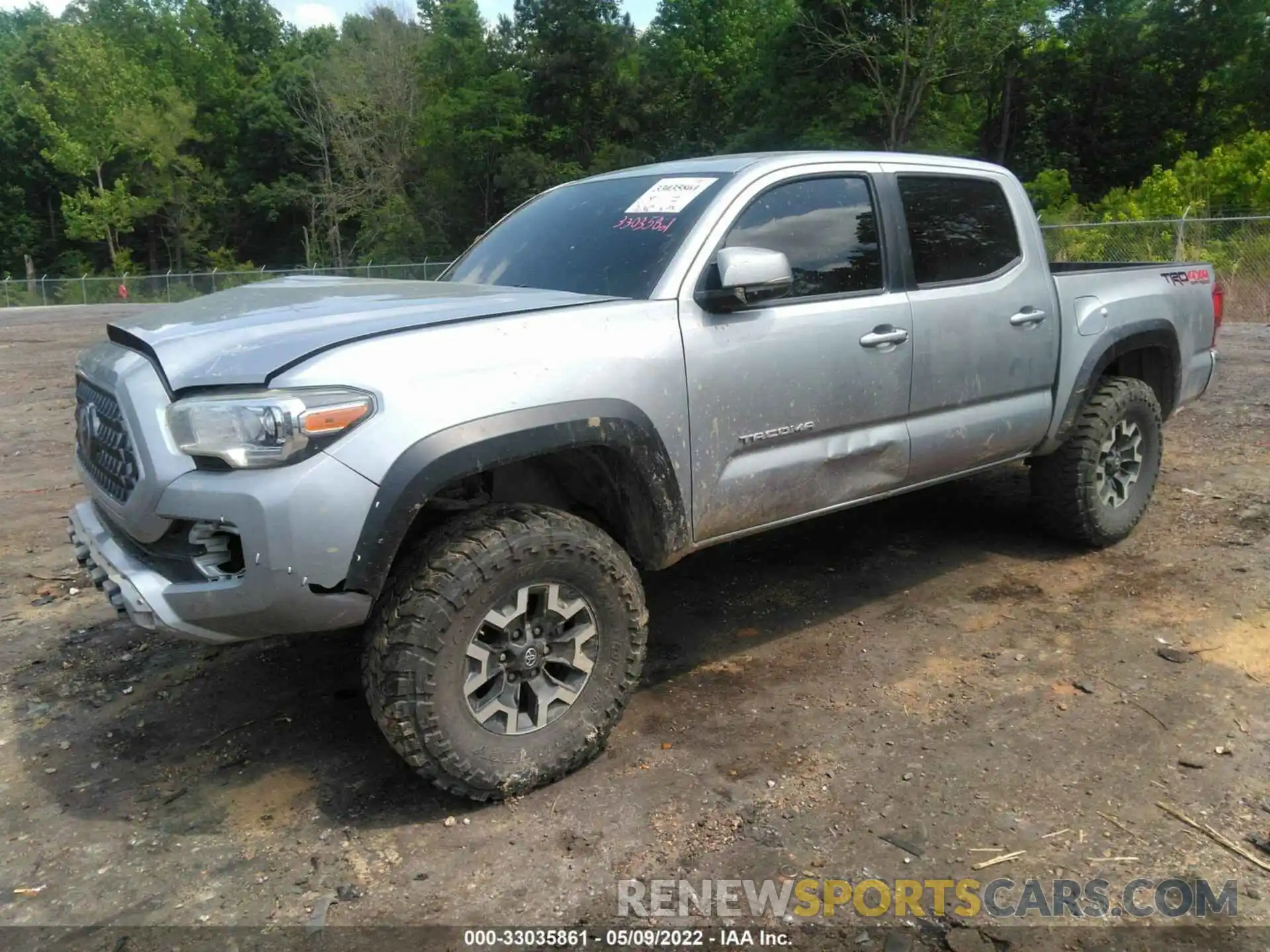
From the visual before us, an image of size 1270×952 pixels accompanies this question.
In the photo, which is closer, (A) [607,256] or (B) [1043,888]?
(B) [1043,888]

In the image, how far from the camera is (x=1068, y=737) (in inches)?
134

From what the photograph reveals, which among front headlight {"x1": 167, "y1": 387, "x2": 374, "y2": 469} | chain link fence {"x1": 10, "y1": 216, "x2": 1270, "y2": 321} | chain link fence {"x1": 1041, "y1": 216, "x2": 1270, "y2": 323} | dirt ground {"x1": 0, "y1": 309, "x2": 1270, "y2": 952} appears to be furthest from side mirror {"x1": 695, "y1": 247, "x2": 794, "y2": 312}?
chain link fence {"x1": 1041, "y1": 216, "x2": 1270, "y2": 323}

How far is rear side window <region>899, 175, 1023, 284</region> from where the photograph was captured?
14.0 ft

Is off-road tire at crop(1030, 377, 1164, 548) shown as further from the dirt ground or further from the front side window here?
the front side window

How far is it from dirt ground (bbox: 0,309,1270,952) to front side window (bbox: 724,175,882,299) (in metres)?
1.51

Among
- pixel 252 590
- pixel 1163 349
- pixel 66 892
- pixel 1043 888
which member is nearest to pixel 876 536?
pixel 1163 349

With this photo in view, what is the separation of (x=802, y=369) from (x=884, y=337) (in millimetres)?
489

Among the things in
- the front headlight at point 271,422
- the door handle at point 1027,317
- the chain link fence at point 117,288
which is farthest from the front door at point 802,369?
the chain link fence at point 117,288

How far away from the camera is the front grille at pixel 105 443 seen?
9.46ft

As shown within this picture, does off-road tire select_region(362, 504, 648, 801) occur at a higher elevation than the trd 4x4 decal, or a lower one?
lower

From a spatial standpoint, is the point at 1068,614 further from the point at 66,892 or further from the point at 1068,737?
the point at 66,892

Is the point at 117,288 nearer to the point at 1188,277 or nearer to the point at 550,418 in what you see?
the point at 1188,277

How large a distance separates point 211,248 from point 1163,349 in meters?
61.6

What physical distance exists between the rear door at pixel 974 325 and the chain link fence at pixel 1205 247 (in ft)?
35.2
